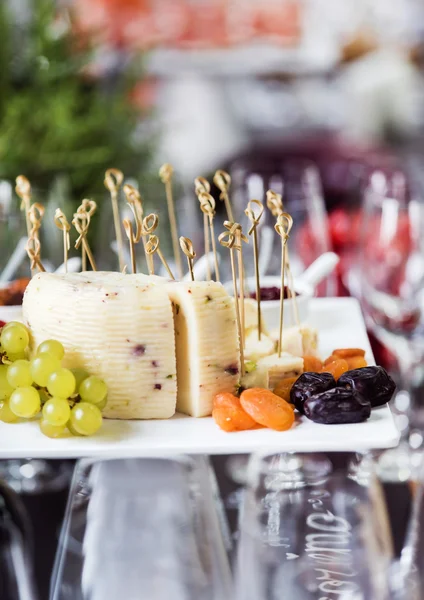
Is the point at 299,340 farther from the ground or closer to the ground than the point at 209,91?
closer to the ground

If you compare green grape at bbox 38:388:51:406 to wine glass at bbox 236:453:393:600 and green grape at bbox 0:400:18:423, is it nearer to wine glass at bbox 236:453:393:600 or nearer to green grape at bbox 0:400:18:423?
green grape at bbox 0:400:18:423

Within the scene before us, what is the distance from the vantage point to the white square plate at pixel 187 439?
0.74m

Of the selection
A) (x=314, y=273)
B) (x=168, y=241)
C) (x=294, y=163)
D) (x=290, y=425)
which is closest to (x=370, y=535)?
(x=290, y=425)

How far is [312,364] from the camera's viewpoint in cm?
94

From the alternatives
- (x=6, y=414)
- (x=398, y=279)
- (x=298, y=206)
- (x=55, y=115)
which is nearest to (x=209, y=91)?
(x=55, y=115)

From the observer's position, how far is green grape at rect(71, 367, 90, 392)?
0.81 m

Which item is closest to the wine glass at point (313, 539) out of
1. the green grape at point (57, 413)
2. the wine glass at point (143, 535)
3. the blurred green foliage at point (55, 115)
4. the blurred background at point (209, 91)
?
the wine glass at point (143, 535)

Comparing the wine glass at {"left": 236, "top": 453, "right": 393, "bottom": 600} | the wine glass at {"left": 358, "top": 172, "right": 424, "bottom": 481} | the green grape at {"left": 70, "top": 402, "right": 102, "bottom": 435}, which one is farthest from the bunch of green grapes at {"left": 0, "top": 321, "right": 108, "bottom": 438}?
the wine glass at {"left": 358, "top": 172, "right": 424, "bottom": 481}

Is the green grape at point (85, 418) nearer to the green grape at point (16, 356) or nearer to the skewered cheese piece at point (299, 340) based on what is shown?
the green grape at point (16, 356)

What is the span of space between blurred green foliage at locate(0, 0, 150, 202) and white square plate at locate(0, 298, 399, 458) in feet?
3.20

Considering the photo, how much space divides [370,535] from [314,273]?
0.45 m

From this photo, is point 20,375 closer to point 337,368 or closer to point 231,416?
point 231,416

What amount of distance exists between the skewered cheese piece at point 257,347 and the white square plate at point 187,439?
119mm

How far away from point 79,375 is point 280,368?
8.7 inches
